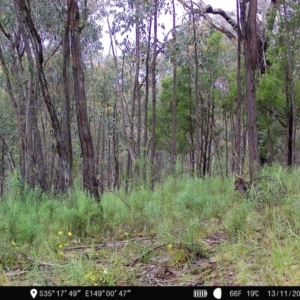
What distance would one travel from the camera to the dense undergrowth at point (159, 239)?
11.8ft

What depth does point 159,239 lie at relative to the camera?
479 cm

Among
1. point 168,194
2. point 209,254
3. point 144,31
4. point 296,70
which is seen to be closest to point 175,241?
point 209,254

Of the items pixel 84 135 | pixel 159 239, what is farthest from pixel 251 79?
pixel 159 239

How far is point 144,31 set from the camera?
1672 centimetres

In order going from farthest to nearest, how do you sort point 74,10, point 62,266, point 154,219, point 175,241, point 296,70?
point 296,70 < point 74,10 < point 154,219 < point 175,241 < point 62,266

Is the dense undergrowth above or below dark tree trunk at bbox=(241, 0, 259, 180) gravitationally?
below

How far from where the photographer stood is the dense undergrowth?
3.61 metres
